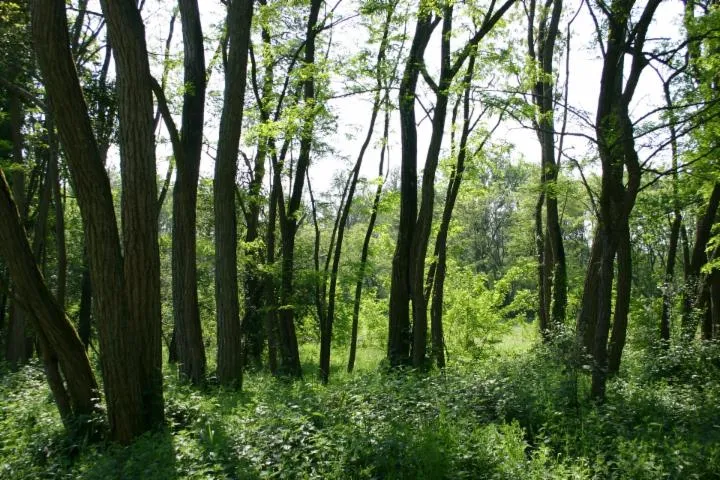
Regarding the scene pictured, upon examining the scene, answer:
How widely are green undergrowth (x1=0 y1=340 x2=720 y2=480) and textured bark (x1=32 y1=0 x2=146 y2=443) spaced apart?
1.59ft

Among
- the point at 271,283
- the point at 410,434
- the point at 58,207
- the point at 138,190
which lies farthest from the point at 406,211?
the point at 410,434

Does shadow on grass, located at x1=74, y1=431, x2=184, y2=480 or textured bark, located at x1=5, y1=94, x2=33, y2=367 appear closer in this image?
shadow on grass, located at x1=74, y1=431, x2=184, y2=480

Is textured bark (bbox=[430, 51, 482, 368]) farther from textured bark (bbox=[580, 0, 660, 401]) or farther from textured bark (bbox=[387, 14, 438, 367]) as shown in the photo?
textured bark (bbox=[580, 0, 660, 401])

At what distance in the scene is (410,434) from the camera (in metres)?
5.48

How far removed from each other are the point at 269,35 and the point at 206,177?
241 inches

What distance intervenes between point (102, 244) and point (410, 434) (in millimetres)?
3857

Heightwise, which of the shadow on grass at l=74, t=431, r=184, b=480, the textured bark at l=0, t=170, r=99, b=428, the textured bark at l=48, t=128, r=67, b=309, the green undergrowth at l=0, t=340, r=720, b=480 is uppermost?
the textured bark at l=48, t=128, r=67, b=309

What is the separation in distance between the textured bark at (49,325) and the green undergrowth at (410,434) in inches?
16.1

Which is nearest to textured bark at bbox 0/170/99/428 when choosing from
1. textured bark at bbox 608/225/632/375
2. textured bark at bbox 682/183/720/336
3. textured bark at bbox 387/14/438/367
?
textured bark at bbox 387/14/438/367

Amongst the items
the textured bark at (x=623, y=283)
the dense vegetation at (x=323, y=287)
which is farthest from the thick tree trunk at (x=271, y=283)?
the textured bark at (x=623, y=283)

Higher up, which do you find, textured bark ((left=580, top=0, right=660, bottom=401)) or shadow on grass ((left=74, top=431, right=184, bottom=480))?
textured bark ((left=580, top=0, right=660, bottom=401))

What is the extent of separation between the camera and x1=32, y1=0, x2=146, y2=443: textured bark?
5.84 metres

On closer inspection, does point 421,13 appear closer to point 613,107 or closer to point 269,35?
point 613,107

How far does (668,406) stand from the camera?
22.3 feet
